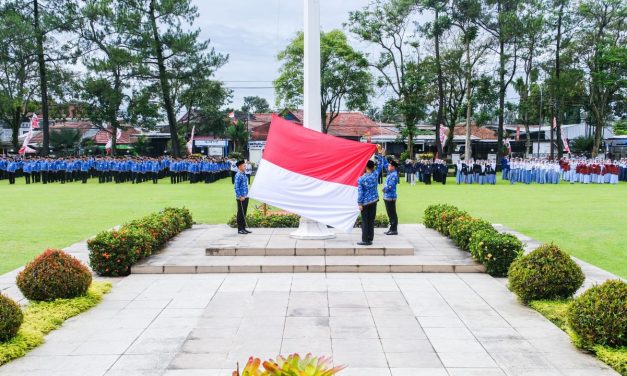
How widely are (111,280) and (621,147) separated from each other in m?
50.2

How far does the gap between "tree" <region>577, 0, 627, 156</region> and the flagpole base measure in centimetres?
3067

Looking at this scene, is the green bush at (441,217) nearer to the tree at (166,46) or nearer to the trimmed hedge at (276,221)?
the trimmed hedge at (276,221)

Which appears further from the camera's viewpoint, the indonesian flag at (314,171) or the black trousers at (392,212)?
the black trousers at (392,212)

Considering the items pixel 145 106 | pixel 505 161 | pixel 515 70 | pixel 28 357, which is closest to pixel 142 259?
pixel 28 357

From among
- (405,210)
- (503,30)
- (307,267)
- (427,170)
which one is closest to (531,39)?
(503,30)

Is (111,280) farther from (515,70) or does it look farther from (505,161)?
(515,70)

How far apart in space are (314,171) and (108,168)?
22.8 metres

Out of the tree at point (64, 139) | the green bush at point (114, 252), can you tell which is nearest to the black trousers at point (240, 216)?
the green bush at point (114, 252)

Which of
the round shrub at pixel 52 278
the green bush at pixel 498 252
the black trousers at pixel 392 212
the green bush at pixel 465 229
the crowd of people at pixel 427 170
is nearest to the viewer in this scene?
the round shrub at pixel 52 278

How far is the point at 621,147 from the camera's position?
160 ft

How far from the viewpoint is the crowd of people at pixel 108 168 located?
2985 cm

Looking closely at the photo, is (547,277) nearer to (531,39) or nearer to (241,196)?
(241,196)

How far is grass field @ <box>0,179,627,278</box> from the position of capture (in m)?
11.4

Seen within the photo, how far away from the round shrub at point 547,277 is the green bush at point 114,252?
18.9 ft
